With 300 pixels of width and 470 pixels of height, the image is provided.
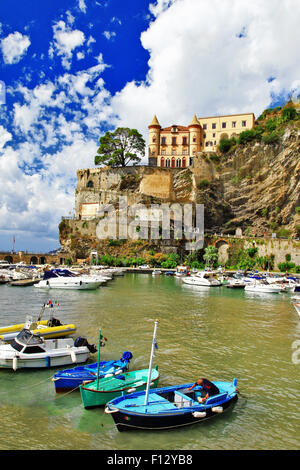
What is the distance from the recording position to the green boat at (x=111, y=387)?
8.86m

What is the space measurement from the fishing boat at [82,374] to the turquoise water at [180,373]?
0.30 m

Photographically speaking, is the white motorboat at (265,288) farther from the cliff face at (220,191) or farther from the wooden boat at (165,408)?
the wooden boat at (165,408)

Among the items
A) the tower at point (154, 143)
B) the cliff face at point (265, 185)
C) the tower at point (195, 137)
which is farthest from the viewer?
A: the tower at point (154, 143)

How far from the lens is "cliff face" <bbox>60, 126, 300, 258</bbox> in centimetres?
5634

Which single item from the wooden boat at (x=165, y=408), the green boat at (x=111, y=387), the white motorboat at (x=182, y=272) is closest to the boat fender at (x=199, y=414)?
the wooden boat at (x=165, y=408)

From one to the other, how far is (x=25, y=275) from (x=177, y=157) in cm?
4266

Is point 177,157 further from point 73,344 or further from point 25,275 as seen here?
point 73,344

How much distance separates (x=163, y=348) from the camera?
14.3 meters

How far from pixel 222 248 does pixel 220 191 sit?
12635 mm

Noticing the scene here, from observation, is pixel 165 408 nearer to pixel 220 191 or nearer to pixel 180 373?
pixel 180 373

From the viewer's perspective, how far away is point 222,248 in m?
57.9

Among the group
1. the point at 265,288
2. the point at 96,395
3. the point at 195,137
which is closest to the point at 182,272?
the point at 265,288

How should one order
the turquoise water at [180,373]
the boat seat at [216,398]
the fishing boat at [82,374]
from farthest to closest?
1. the fishing boat at [82,374]
2. the boat seat at [216,398]
3. the turquoise water at [180,373]

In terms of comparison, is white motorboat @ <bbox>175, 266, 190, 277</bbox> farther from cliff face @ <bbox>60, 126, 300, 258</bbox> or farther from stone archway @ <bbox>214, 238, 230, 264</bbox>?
stone archway @ <bbox>214, 238, 230, 264</bbox>
